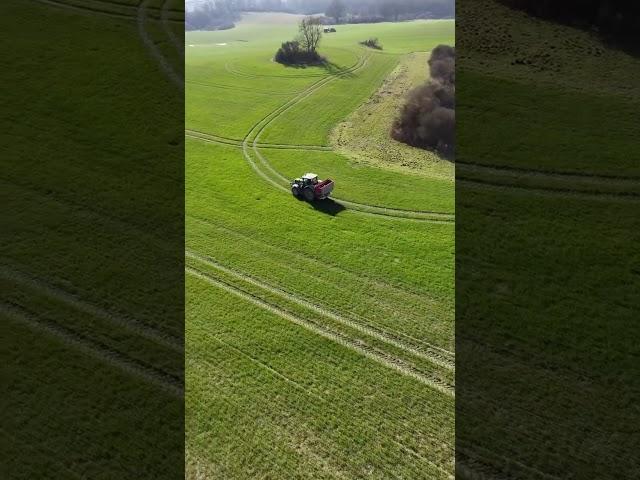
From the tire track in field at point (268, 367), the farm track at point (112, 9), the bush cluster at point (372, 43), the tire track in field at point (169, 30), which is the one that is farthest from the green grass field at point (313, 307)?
the farm track at point (112, 9)

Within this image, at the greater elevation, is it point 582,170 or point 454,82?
point 454,82

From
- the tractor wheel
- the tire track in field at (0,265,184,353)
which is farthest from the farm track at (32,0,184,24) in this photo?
the tire track in field at (0,265,184,353)

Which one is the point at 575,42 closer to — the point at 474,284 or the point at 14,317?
the point at 474,284

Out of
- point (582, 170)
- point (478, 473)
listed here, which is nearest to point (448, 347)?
point (478, 473)

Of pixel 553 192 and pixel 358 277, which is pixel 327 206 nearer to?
pixel 358 277

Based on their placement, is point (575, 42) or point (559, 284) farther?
point (575, 42)

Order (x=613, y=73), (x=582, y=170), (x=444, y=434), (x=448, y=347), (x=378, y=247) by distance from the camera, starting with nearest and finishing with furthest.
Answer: (x=444, y=434), (x=448, y=347), (x=378, y=247), (x=582, y=170), (x=613, y=73)

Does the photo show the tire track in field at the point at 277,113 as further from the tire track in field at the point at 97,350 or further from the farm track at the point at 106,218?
the tire track in field at the point at 97,350
